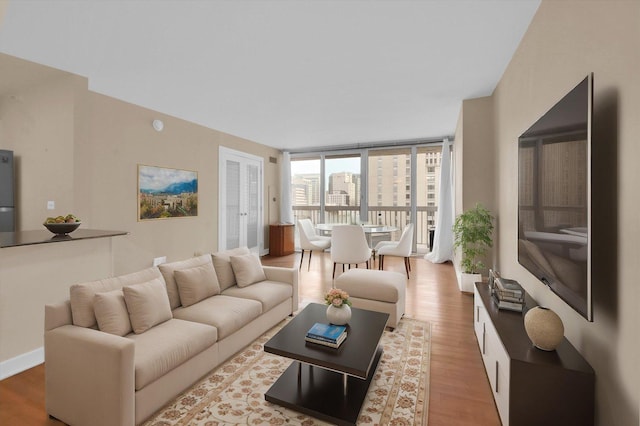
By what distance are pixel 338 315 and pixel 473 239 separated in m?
2.32

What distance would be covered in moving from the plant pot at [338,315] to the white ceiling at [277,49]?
2.12 m

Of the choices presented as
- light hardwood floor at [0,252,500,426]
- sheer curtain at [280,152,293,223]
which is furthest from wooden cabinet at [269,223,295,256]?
light hardwood floor at [0,252,500,426]

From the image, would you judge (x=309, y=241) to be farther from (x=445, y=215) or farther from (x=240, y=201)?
(x=445, y=215)

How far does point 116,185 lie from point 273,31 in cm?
296

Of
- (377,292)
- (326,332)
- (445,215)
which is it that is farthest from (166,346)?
(445,215)

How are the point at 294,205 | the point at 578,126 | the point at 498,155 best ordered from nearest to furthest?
1. the point at 578,126
2. the point at 498,155
3. the point at 294,205

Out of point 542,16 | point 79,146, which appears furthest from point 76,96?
point 542,16

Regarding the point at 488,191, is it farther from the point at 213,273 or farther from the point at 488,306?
the point at 213,273

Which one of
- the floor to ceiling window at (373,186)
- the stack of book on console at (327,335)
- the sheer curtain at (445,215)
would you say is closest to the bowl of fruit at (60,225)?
the stack of book on console at (327,335)

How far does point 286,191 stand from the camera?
749 cm

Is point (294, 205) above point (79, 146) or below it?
below

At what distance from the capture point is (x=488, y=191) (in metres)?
3.89

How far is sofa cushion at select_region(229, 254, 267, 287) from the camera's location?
2963mm

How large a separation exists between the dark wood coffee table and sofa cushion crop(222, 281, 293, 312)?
624 millimetres
